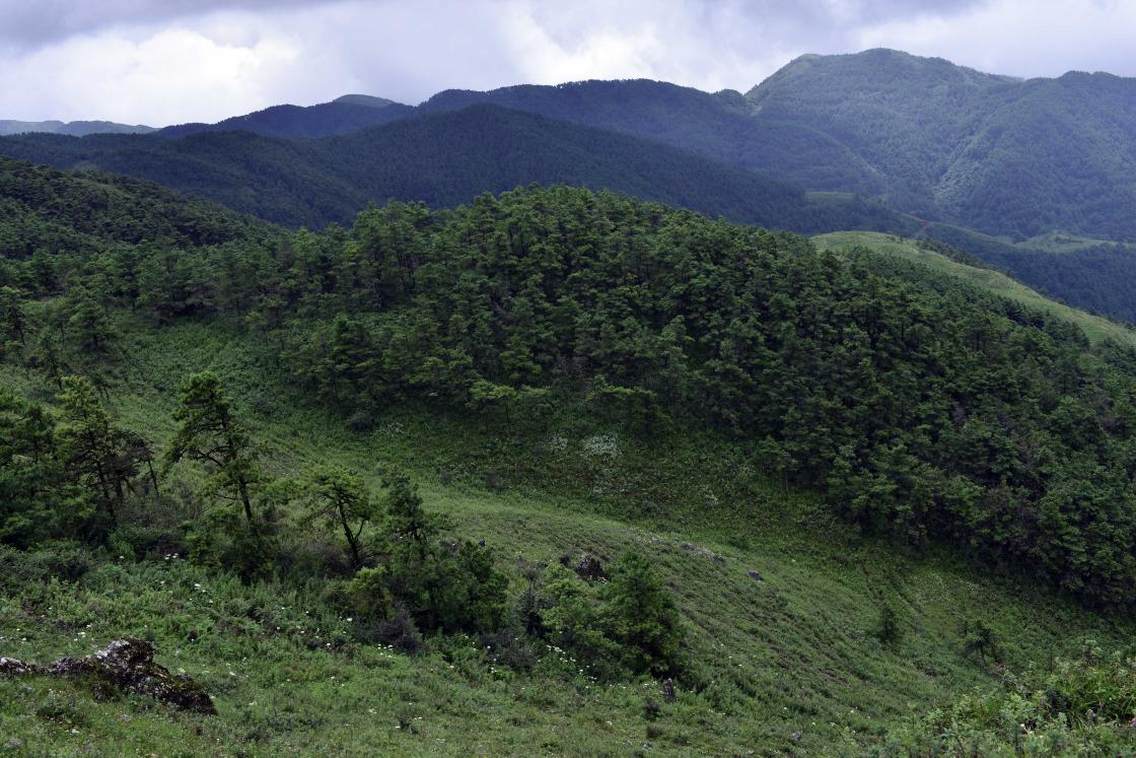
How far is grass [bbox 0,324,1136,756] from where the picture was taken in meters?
14.3

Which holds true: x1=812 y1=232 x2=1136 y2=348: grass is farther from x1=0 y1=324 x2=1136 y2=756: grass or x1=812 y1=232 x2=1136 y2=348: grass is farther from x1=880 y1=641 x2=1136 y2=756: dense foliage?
x1=880 y1=641 x2=1136 y2=756: dense foliage

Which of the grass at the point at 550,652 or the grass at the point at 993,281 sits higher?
the grass at the point at 993,281

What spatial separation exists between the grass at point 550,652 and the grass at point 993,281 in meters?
66.4

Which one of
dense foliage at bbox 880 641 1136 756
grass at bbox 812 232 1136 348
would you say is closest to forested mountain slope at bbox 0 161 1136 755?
dense foliage at bbox 880 641 1136 756

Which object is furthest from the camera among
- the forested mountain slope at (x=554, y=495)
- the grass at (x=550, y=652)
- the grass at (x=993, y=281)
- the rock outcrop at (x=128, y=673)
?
the grass at (x=993, y=281)

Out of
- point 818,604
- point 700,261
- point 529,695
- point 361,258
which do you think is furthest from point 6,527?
point 700,261

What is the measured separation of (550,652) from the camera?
71.2ft

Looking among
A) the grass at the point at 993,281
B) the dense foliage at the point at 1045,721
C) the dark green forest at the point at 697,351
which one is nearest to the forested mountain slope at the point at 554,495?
the dense foliage at the point at 1045,721

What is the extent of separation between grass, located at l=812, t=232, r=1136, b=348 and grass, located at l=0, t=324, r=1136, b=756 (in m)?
66.4

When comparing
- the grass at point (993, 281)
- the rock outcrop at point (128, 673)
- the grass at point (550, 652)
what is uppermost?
the grass at point (993, 281)

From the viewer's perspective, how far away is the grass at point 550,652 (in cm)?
1434

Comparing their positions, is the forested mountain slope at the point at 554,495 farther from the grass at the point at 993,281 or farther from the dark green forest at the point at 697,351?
the grass at the point at 993,281

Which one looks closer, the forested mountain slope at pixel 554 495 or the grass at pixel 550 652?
the grass at pixel 550 652

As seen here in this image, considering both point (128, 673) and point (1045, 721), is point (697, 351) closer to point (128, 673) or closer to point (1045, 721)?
point (1045, 721)
